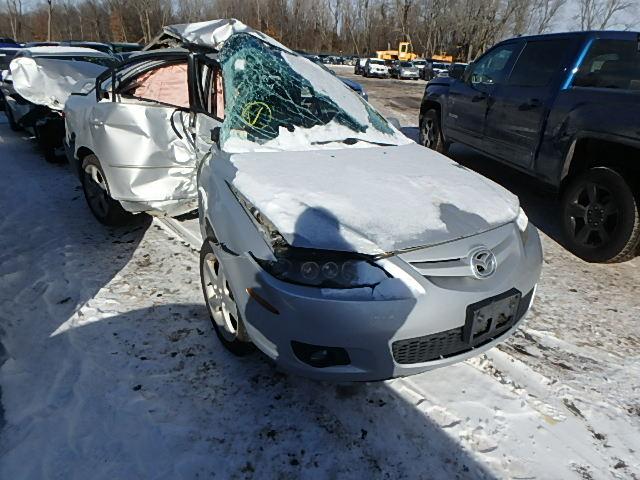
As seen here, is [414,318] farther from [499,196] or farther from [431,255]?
[499,196]

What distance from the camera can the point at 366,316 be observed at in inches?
71.2

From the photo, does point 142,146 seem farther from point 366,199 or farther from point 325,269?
point 325,269

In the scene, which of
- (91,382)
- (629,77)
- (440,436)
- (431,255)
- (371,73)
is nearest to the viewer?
(431,255)

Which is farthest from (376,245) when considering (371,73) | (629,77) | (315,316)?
(371,73)

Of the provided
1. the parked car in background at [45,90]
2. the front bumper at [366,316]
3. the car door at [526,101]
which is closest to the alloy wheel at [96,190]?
the front bumper at [366,316]

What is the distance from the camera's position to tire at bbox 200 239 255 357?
2.37 metres

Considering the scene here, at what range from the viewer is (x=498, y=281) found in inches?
Result: 79.7

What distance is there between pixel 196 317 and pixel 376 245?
1.59 meters

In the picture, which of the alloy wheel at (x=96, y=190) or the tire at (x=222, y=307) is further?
the alloy wheel at (x=96, y=190)

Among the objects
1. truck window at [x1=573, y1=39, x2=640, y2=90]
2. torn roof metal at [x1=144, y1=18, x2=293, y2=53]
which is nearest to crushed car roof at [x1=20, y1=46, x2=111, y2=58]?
torn roof metal at [x1=144, y1=18, x2=293, y2=53]

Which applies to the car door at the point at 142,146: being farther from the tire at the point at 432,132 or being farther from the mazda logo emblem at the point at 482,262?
the tire at the point at 432,132

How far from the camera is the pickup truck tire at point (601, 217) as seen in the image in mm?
3420

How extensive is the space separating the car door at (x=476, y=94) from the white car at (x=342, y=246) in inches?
101

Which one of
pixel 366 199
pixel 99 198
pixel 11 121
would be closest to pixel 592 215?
pixel 366 199
